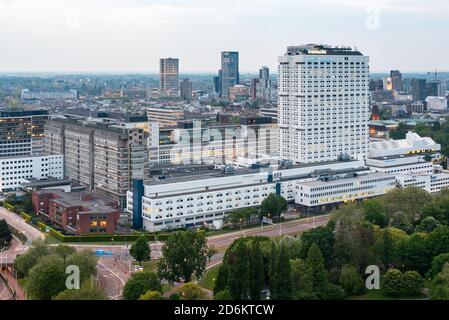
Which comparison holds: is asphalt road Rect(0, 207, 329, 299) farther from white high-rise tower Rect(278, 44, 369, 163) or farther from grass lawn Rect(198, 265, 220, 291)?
white high-rise tower Rect(278, 44, 369, 163)

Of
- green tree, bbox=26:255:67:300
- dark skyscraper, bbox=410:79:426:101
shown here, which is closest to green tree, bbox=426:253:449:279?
green tree, bbox=26:255:67:300

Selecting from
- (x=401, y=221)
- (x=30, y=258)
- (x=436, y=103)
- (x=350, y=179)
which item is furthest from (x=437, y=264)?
(x=436, y=103)

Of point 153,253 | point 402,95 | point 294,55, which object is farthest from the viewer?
point 402,95

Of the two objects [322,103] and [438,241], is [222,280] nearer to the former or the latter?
[438,241]
